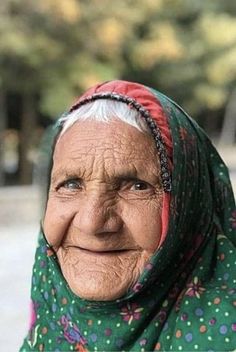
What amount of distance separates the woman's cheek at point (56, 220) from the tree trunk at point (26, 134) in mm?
9058

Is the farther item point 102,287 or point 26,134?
point 26,134

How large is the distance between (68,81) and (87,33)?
30.9 inches

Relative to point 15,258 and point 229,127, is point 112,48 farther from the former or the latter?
point 229,127

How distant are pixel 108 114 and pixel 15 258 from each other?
452 centimetres

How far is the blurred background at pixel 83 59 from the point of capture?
897 centimetres

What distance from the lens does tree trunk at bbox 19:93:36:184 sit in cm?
1045

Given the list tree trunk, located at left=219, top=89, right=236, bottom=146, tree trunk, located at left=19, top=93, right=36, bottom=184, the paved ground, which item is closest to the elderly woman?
the paved ground

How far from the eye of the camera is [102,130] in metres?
1.39

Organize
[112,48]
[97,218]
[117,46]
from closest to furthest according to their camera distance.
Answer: [97,218] → [112,48] → [117,46]

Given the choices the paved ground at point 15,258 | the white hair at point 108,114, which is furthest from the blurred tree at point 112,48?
the white hair at point 108,114

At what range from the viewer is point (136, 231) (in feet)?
4.39

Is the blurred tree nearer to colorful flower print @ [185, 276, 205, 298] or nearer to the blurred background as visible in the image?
the blurred background

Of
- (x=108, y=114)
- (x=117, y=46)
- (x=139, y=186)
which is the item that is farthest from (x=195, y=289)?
(x=117, y=46)

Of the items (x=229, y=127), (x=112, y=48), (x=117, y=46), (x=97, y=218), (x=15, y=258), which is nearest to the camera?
(x=97, y=218)
